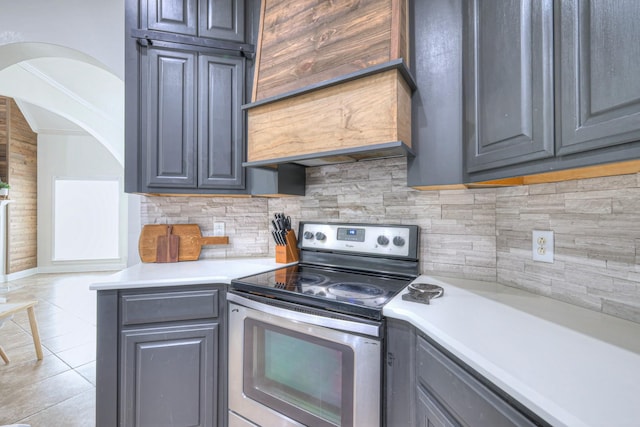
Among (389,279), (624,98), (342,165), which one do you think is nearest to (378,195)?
(342,165)

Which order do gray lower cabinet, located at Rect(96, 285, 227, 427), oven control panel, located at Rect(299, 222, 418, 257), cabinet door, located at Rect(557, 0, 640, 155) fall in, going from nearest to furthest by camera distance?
cabinet door, located at Rect(557, 0, 640, 155), gray lower cabinet, located at Rect(96, 285, 227, 427), oven control panel, located at Rect(299, 222, 418, 257)

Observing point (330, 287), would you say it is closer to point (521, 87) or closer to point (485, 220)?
point (485, 220)

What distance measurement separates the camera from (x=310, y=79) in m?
1.46


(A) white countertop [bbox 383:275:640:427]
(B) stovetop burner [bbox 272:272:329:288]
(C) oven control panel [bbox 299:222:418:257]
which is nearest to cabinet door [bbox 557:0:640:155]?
(A) white countertop [bbox 383:275:640:427]

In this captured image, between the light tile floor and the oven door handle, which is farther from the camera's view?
the light tile floor

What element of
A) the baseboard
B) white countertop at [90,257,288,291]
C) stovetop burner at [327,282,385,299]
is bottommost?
the baseboard

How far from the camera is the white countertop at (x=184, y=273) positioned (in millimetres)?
1398

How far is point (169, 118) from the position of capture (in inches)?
68.4

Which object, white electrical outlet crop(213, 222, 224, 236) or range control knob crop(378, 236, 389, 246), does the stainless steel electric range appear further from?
white electrical outlet crop(213, 222, 224, 236)

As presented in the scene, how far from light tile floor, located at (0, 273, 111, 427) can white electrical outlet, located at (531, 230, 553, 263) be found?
2.60 metres

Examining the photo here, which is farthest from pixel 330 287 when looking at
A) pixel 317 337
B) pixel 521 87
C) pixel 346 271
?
pixel 521 87

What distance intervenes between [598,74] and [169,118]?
1911 mm

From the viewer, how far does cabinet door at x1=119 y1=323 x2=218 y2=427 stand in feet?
4.61

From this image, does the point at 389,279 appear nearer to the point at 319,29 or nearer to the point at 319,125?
the point at 319,125
